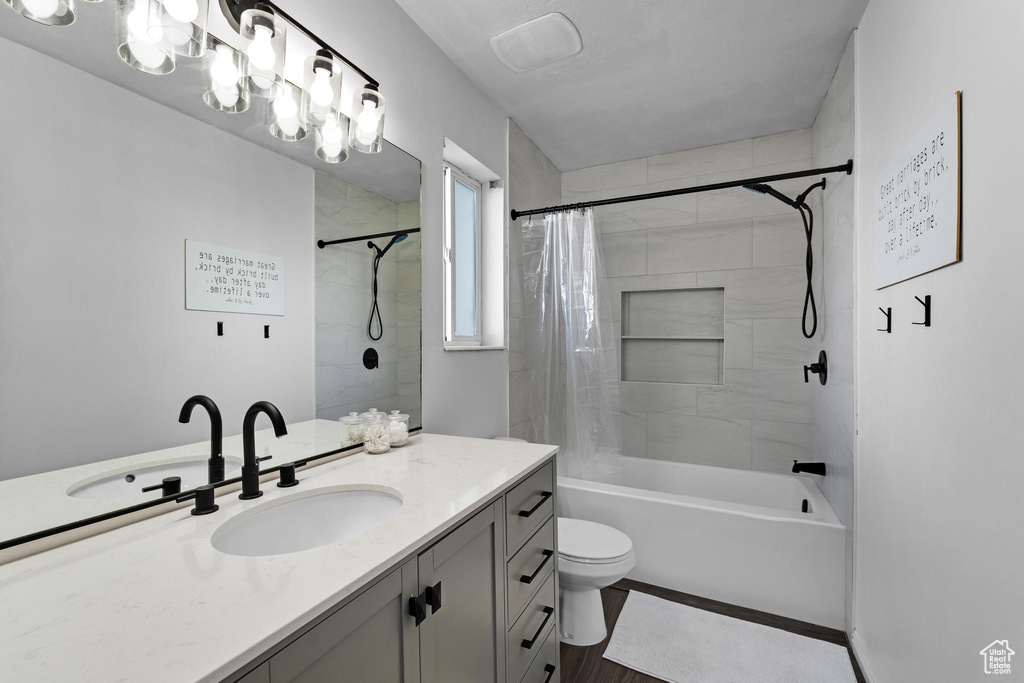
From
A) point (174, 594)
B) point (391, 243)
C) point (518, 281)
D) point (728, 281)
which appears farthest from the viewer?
point (728, 281)

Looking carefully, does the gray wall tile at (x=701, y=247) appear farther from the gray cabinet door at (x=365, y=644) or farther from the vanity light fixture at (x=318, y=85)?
the gray cabinet door at (x=365, y=644)

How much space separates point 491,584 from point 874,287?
5.16ft

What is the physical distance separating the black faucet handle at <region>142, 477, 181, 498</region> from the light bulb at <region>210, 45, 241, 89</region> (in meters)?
0.94

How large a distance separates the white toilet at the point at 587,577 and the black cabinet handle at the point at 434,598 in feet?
3.44

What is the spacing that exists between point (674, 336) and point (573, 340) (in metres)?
0.94

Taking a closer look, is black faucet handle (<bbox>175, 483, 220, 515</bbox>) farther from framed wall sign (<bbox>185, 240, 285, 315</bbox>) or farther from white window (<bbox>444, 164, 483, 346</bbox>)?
white window (<bbox>444, 164, 483, 346</bbox>)

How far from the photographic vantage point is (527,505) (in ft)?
4.48

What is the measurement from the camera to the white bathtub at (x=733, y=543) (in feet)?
6.31

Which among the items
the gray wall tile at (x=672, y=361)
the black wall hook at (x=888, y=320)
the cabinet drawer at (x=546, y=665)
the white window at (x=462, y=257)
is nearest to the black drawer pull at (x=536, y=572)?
the cabinet drawer at (x=546, y=665)

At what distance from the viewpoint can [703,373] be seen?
2984mm

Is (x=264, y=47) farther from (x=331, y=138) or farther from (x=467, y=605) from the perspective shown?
(x=467, y=605)

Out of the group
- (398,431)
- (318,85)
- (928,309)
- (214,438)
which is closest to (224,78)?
(318,85)

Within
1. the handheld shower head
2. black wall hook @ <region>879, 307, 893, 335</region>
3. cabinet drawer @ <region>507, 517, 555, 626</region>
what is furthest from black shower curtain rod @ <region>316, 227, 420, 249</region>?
black wall hook @ <region>879, 307, 893, 335</region>

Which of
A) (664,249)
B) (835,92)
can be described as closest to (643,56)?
(835,92)
